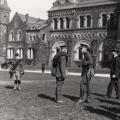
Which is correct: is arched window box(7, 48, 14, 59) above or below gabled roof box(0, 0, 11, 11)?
below

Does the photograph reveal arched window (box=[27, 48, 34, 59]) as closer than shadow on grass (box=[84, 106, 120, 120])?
No

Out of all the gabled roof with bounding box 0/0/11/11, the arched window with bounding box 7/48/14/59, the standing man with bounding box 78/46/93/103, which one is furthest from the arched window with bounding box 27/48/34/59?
the standing man with bounding box 78/46/93/103

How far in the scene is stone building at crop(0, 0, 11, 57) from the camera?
5516 cm

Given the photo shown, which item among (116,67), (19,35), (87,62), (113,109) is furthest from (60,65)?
(19,35)

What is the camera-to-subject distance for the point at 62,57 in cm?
1096

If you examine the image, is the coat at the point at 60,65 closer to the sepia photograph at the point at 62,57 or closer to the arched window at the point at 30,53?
the sepia photograph at the point at 62,57

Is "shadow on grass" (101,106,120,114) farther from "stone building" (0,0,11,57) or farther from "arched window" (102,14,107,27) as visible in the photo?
"stone building" (0,0,11,57)

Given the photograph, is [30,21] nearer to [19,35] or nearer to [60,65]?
[19,35]

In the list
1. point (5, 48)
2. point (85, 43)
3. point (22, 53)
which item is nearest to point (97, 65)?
point (85, 43)

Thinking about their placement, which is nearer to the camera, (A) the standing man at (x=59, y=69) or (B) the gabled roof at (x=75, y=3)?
(A) the standing man at (x=59, y=69)

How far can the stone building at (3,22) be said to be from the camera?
55156mm

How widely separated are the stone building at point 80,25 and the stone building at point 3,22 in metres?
11.3

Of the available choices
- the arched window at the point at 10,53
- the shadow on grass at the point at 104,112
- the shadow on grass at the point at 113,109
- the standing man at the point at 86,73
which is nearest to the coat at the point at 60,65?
the standing man at the point at 86,73

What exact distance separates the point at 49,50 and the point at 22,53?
625 cm
